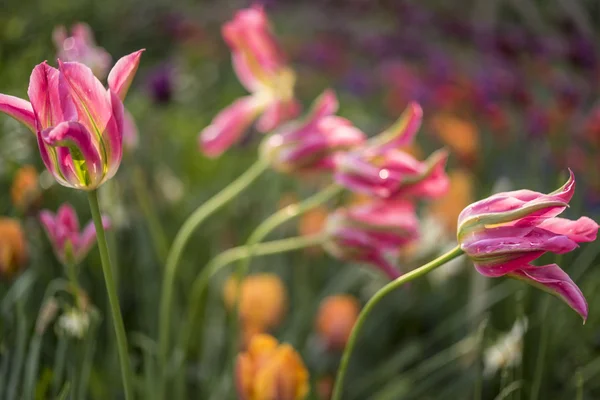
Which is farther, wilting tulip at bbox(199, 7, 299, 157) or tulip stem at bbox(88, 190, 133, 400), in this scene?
wilting tulip at bbox(199, 7, 299, 157)

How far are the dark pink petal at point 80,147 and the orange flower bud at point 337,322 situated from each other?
1.60 feet

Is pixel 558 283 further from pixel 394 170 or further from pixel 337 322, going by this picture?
pixel 337 322

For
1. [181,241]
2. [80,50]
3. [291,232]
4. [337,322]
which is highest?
[80,50]

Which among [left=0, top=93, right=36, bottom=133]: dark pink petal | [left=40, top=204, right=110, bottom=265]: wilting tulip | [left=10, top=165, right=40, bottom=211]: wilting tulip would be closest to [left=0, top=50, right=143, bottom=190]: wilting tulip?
[left=0, top=93, right=36, bottom=133]: dark pink petal

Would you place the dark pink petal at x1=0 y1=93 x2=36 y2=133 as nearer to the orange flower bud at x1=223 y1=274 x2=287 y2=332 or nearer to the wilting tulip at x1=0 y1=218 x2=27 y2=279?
the wilting tulip at x1=0 y1=218 x2=27 y2=279

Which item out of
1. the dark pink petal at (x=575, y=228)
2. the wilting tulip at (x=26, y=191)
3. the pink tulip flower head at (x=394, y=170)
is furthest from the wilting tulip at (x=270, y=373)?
the wilting tulip at (x=26, y=191)

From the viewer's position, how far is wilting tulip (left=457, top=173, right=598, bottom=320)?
351mm

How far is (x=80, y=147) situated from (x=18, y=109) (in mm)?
38

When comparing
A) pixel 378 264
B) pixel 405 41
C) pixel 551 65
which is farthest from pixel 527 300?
pixel 405 41

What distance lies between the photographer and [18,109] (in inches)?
13.8

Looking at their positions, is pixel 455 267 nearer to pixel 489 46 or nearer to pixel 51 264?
pixel 51 264

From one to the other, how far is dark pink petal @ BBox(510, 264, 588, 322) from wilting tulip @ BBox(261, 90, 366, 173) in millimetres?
237

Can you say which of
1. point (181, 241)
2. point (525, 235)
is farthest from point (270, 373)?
point (525, 235)

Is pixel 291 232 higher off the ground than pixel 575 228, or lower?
lower
